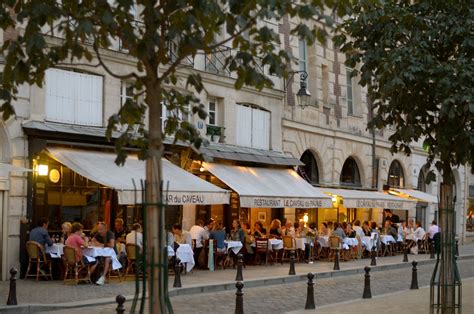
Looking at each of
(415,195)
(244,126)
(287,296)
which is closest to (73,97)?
(287,296)

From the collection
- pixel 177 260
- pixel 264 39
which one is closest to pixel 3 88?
pixel 264 39

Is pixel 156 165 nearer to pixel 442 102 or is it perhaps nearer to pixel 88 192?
pixel 442 102

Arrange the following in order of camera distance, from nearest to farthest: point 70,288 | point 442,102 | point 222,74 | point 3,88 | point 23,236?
point 3,88, point 442,102, point 70,288, point 23,236, point 222,74

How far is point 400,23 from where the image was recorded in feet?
39.4

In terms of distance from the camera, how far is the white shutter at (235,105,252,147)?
2667cm

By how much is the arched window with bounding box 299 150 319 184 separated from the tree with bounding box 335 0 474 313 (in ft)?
58.7

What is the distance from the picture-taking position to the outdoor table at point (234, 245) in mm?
22556

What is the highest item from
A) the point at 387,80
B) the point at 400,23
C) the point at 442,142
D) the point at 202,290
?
the point at 400,23

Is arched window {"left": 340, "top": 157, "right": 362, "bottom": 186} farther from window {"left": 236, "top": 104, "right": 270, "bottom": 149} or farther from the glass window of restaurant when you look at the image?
the glass window of restaurant

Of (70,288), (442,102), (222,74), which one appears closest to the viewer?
(442,102)

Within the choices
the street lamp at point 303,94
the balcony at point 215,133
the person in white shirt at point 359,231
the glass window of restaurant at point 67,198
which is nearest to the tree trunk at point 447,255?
the glass window of restaurant at point 67,198

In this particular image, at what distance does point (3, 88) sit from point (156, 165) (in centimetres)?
169

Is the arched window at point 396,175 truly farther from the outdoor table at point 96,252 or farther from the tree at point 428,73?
the tree at point 428,73

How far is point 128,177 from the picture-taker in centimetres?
1991
